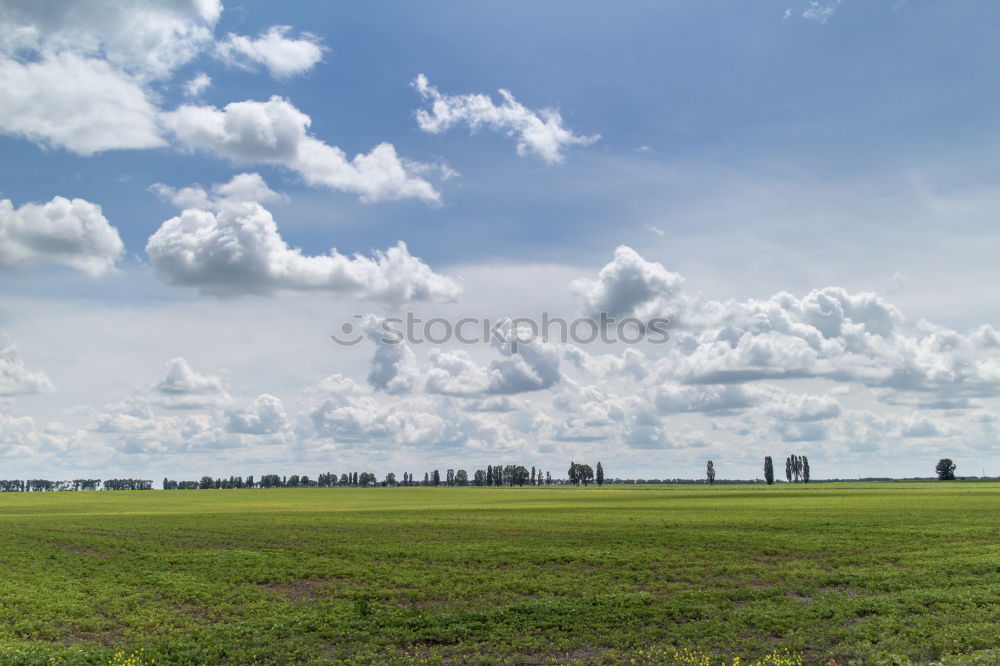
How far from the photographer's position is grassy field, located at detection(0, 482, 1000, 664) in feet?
84.2

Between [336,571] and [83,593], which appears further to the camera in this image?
[336,571]

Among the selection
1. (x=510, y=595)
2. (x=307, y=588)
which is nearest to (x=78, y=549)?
(x=307, y=588)

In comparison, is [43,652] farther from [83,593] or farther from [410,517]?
[410,517]

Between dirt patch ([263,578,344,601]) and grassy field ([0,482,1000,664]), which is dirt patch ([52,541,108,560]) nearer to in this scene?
grassy field ([0,482,1000,664])

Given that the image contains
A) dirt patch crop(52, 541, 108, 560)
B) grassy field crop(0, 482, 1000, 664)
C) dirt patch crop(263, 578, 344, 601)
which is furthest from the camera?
dirt patch crop(52, 541, 108, 560)

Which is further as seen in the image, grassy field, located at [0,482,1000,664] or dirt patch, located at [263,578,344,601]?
dirt patch, located at [263,578,344,601]

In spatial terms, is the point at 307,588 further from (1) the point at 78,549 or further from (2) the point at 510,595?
(1) the point at 78,549

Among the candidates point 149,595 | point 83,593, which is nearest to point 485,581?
point 149,595

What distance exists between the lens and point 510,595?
3319cm

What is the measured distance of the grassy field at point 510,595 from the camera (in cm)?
2567

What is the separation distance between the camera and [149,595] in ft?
115

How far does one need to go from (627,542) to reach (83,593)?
110 feet

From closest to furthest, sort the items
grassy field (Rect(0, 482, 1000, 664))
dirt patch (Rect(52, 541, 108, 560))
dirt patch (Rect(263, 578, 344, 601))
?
1. grassy field (Rect(0, 482, 1000, 664))
2. dirt patch (Rect(263, 578, 344, 601))
3. dirt patch (Rect(52, 541, 108, 560))

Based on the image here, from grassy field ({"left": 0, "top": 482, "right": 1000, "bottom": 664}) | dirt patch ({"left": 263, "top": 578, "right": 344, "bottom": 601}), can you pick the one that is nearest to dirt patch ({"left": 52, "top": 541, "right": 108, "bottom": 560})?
grassy field ({"left": 0, "top": 482, "right": 1000, "bottom": 664})
